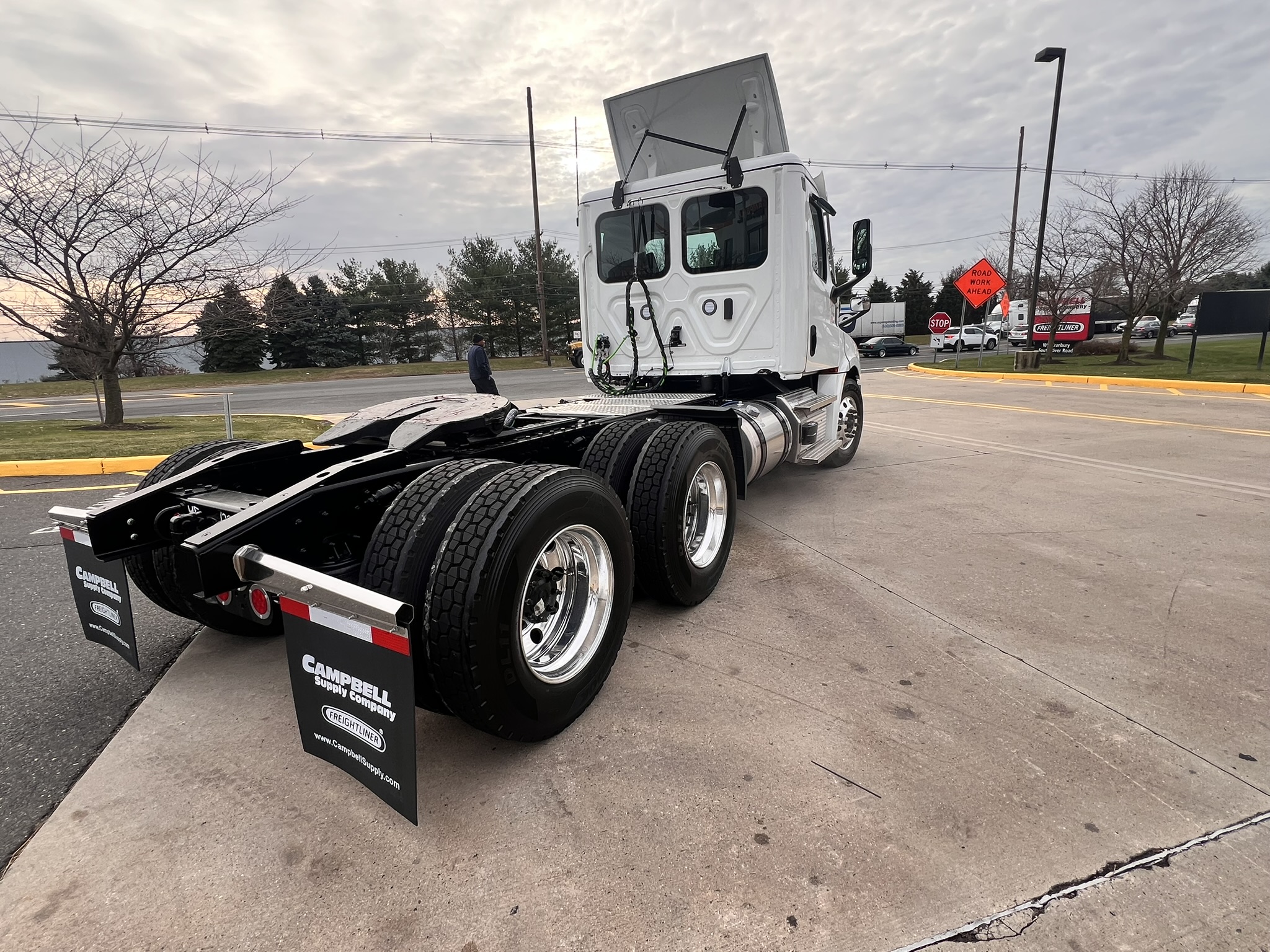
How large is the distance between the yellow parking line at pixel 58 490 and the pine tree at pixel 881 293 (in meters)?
58.9

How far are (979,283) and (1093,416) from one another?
10248 mm

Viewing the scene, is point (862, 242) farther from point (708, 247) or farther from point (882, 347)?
point (882, 347)

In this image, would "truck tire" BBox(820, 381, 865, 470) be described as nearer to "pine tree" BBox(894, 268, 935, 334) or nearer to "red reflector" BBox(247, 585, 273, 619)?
"red reflector" BBox(247, 585, 273, 619)

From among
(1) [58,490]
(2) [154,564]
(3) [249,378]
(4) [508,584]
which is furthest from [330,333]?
(4) [508,584]

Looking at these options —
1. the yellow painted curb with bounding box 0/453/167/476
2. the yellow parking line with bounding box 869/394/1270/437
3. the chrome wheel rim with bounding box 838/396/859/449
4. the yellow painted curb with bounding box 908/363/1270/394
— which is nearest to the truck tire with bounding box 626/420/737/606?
the chrome wheel rim with bounding box 838/396/859/449

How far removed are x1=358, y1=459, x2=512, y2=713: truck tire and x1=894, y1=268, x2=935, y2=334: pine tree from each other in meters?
68.6

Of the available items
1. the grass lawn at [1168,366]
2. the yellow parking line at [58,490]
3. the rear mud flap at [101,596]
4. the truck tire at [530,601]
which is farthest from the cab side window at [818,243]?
the grass lawn at [1168,366]

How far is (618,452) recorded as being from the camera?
3734 mm

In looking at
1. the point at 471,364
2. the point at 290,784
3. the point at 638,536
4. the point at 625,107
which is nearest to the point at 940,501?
the point at 638,536

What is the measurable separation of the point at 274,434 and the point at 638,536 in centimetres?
861

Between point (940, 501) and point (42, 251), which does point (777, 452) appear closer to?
point (940, 501)

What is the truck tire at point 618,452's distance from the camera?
3643 millimetres

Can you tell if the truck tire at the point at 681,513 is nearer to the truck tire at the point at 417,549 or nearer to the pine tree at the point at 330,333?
the truck tire at the point at 417,549

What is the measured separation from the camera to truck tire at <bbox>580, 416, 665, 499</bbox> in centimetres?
364
